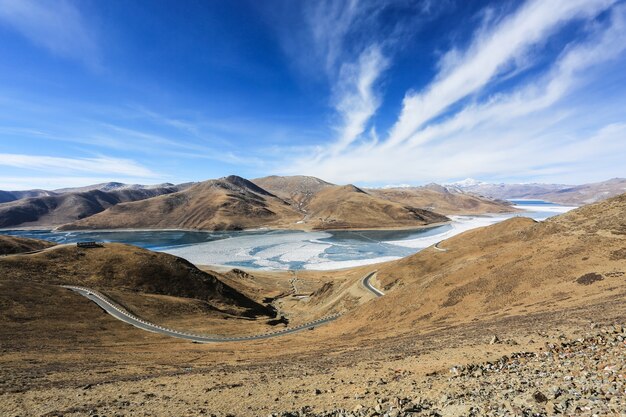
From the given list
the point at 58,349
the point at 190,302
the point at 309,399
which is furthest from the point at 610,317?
the point at 190,302

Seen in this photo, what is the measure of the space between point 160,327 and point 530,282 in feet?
189

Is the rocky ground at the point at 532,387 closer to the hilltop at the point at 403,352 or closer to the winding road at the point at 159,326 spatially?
the hilltop at the point at 403,352

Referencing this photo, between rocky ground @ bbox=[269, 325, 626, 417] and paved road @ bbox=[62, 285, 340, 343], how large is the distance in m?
40.7

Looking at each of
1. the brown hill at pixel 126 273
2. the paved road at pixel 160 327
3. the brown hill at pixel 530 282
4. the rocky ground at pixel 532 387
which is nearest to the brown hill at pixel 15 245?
the brown hill at pixel 126 273

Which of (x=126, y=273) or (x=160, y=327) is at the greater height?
(x=126, y=273)

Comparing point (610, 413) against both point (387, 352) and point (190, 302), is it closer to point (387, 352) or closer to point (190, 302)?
point (387, 352)

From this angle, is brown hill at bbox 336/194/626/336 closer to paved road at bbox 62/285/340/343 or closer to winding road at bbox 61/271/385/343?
winding road at bbox 61/271/385/343

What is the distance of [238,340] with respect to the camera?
5138cm

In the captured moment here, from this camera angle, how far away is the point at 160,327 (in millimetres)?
54469

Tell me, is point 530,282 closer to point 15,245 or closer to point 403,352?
point 403,352

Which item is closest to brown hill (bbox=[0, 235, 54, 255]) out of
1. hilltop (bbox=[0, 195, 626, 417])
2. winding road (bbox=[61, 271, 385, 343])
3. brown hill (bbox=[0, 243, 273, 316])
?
brown hill (bbox=[0, 243, 273, 316])

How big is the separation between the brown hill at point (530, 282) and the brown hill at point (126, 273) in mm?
44942

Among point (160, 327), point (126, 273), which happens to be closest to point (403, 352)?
point (160, 327)

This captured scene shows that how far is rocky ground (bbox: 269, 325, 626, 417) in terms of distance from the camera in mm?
10867
